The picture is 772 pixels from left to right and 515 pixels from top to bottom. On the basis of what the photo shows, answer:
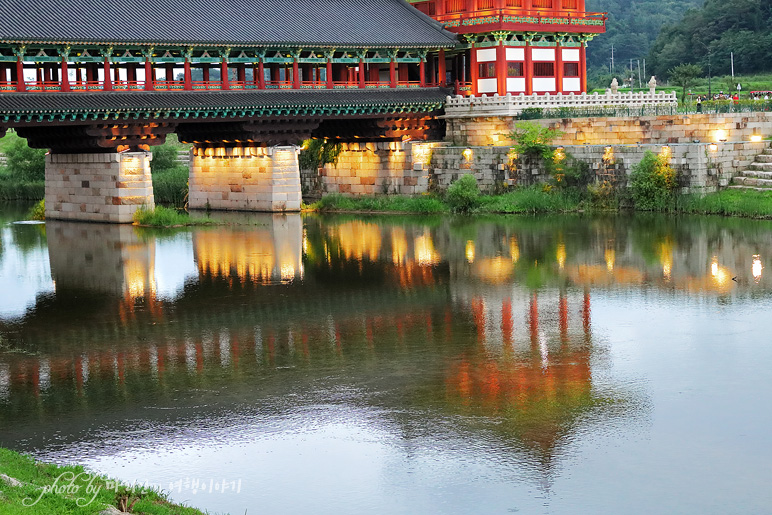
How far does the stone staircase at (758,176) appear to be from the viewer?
52812 millimetres

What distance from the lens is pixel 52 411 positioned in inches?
865

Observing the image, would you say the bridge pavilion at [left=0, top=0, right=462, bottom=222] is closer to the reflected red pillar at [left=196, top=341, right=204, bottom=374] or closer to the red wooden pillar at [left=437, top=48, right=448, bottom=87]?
the red wooden pillar at [left=437, top=48, right=448, bottom=87]

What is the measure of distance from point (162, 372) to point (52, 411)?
10.8 feet

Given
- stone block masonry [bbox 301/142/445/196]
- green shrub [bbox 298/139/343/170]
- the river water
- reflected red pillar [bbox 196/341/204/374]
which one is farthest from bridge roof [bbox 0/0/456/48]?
reflected red pillar [bbox 196/341/204/374]

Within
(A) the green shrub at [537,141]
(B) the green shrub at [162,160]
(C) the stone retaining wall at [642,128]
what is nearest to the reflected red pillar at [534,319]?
(C) the stone retaining wall at [642,128]

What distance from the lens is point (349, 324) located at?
2973 cm

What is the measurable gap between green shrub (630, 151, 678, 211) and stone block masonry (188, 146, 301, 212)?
59.6ft

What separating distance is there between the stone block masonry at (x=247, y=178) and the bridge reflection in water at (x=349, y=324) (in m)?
10.6

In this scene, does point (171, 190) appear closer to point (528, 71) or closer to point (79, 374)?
point (528, 71)

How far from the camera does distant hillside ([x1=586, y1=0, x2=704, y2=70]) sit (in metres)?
135

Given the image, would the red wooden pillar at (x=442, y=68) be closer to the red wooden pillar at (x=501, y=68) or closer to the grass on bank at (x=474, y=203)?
the red wooden pillar at (x=501, y=68)

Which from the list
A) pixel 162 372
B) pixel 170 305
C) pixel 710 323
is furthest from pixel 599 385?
pixel 170 305

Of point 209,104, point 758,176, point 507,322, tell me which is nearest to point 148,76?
point 209,104

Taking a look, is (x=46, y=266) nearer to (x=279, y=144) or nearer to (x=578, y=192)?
(x=279, y=144)
